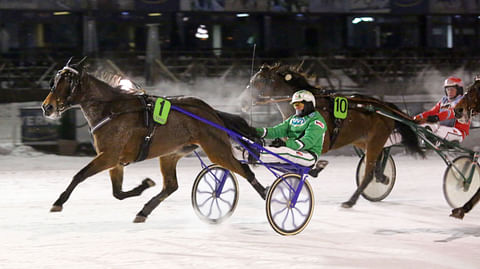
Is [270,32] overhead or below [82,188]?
overhead

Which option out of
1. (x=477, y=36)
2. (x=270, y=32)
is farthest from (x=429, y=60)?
(x=270, y=32)

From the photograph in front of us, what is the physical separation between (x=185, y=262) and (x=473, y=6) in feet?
57.3

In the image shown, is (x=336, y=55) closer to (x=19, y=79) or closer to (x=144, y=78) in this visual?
(x=144, y=78)

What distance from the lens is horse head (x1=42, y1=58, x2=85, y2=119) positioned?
6582 millimetres

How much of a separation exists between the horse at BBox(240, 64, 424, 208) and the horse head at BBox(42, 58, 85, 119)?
220 cm

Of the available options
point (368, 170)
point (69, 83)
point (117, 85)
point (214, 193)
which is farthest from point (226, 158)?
point (368, 170)

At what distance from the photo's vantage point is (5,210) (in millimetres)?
7789

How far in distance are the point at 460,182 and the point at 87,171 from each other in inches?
159

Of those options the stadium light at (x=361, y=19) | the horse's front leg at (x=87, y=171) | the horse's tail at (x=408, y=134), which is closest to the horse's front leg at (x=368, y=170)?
the horse's tail at (x=408, y=134)

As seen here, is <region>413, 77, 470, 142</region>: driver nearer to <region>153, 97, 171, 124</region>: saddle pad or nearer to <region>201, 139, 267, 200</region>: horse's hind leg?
<region>201, 139, 267, 200</region>: horse's hind leg

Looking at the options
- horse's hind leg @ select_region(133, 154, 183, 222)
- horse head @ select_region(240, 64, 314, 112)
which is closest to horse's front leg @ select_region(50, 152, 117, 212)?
horse's hind leg @ select_region(133, 154, 183, 222)

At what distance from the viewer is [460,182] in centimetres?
796

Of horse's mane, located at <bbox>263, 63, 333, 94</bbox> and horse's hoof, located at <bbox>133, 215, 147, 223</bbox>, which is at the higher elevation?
horse's mane, located at <bbox>263, 63, 333, 94</bbox>

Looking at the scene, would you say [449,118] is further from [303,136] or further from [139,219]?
[139,219]
